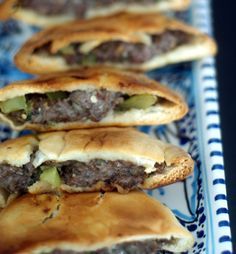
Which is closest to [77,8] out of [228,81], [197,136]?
[228,81]

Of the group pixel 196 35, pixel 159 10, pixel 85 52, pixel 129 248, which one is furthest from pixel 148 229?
pixel 159 10

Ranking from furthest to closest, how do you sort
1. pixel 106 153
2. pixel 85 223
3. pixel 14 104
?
pixel 14 104
pixel 106 153
pixel 85 223

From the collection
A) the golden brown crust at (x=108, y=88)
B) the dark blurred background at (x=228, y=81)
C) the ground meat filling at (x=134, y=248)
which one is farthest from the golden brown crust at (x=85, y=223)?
the dark blurred background at (x=228, y=81)

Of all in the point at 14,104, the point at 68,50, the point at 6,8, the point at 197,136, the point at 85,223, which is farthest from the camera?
the point at 6,8

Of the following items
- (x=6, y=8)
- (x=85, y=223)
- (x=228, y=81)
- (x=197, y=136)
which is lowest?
(x=228, y=81)

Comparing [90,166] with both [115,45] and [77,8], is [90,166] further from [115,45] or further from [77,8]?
[77,8]

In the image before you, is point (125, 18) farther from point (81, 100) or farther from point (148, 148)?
point (148, 148)

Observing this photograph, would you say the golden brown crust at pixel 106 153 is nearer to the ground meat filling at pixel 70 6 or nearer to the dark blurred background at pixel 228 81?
the dark blurred background at pixel 228 81
